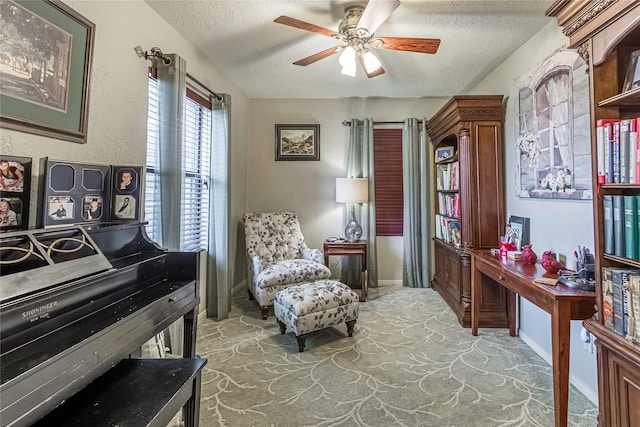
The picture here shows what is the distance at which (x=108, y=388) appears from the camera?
47.2 inches

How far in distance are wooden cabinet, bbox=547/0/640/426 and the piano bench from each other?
5.95 ft

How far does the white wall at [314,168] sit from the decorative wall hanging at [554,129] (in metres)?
1.74

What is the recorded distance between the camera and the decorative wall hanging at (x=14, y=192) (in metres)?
1.25

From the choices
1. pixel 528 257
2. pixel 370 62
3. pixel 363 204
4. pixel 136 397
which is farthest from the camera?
pixel 363 204

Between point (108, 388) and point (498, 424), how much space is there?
76.1 inches

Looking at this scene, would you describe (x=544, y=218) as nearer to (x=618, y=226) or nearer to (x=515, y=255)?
(x=515, y=255)

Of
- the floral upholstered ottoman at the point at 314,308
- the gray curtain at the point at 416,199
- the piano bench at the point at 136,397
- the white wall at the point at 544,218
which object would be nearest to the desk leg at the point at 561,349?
the white wall at the point at 544,218

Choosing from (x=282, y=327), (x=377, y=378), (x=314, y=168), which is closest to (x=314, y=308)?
(x=282, y=327)

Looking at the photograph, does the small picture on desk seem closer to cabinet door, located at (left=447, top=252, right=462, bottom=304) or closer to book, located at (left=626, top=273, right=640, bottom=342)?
cabinet door, located at (left=447, top=252, right=462, bottom=304)

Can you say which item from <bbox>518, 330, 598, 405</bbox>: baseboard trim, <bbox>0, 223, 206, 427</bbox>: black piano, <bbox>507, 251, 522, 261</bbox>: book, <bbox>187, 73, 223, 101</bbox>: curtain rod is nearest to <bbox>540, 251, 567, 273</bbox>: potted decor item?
<bbox>507, 251, 522, 261</bbox>: book

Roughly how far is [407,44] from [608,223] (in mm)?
1646

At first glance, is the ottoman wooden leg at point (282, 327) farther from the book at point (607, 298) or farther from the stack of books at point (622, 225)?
the stack of books at point (622, 225)

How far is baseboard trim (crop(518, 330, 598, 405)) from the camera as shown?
183 centimetres

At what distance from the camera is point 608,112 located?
1.32 m
